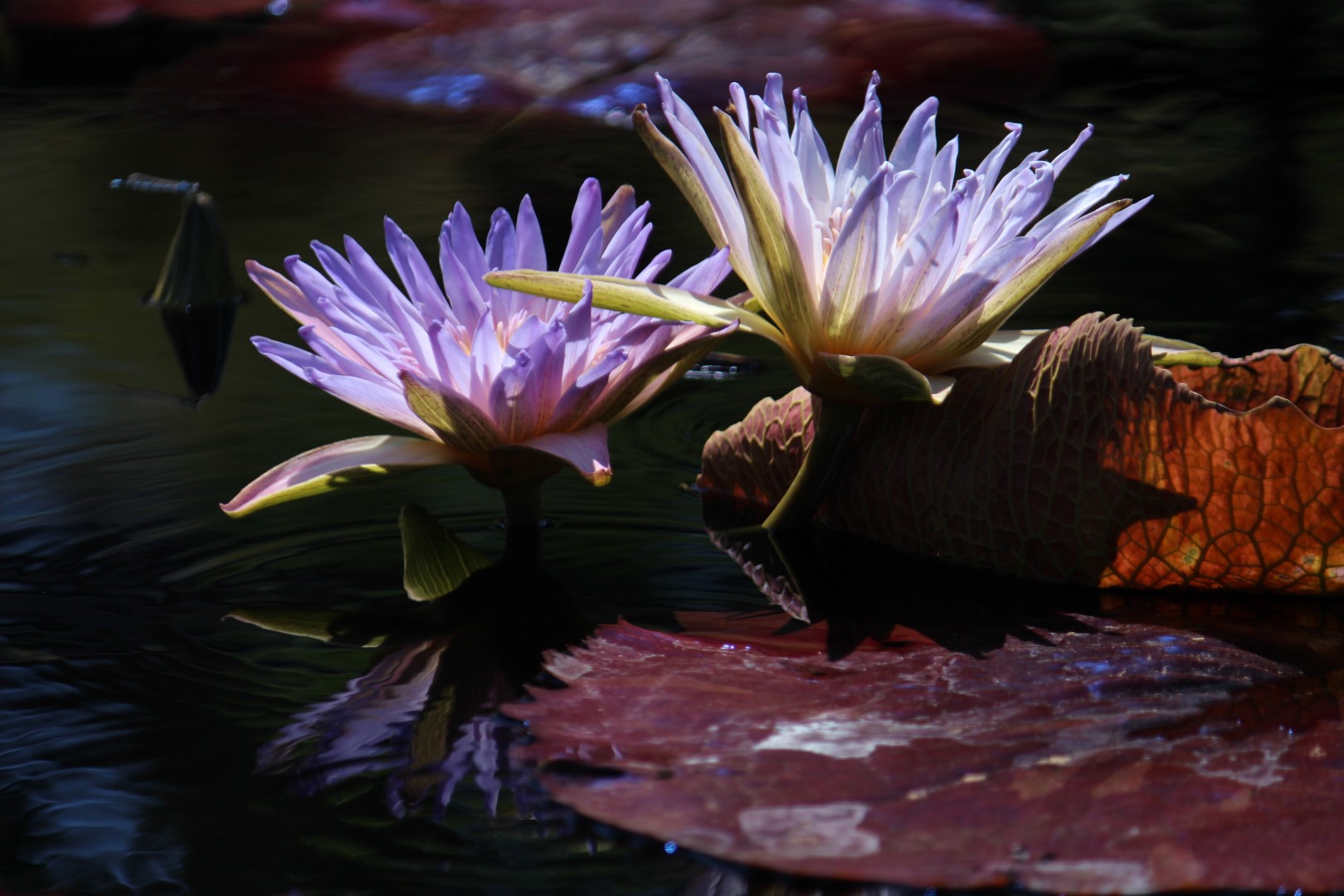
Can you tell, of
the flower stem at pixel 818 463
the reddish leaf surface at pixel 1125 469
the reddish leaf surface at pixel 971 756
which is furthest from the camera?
the flower stem at pixel 818 463

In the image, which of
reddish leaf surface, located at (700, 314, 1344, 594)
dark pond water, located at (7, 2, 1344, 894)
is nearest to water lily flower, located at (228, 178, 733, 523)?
dark pond water, located at (7, 2, 1344, 894)

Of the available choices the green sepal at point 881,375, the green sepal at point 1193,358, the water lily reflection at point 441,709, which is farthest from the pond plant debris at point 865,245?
the water lily reflection at point 441,709

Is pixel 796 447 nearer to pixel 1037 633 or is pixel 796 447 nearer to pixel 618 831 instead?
pixel 1037 633

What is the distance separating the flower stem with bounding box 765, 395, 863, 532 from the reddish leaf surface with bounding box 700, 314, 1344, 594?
4cm

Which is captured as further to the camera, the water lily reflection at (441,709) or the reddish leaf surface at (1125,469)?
the reddish leaf surface at (1125,469)

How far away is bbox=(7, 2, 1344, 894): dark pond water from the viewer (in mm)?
Answer: 694

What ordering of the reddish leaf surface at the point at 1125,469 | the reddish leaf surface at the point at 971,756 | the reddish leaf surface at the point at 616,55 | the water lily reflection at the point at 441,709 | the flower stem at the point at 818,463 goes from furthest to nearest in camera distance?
the reddish leaf surface at the point at 616,55 < the flower stem at the point at 818,463 < the reddish leaf surface at the point at 1125,469 < the water lily reflection at the point at 441,709 < the reddish leaf surface at the point at 971,756

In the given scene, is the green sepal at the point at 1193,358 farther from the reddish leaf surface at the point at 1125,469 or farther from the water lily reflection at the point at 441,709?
the water lily reflection at the point at 441,709

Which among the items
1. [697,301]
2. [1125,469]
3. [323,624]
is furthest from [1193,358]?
[323,624]

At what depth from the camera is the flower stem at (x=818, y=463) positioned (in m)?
1.02

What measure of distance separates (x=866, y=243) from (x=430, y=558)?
40 centimetres

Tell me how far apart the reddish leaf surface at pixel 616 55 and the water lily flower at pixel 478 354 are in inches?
106

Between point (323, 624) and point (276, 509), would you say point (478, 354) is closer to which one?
point (323, 624)

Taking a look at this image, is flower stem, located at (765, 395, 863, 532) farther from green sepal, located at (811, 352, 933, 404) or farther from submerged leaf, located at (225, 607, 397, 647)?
submerged leaf, located at (225, 607, 397, 647)
